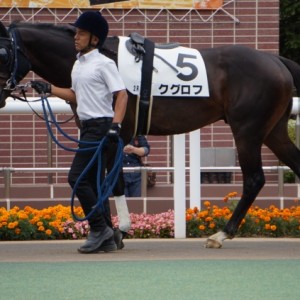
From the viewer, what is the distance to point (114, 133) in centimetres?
934

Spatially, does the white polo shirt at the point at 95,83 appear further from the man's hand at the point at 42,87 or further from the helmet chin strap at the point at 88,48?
the man's hand at the point at 42,87

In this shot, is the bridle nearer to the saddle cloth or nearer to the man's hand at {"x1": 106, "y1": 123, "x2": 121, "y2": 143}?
the saddle cloth

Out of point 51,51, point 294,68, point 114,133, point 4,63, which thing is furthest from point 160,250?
point 294,68

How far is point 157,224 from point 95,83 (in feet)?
6.74

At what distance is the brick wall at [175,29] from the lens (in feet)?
54.7

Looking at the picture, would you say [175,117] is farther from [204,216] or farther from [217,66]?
[204,216]

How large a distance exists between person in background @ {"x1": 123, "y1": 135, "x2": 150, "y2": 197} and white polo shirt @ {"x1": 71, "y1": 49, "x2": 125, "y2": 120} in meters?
4.11

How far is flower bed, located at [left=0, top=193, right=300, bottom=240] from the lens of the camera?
10891 mm

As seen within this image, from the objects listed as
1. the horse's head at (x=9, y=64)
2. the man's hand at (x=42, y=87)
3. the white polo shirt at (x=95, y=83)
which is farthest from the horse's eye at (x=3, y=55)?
the white polo shirt at (x=95, y=83)

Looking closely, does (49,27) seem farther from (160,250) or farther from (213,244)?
(213,244)

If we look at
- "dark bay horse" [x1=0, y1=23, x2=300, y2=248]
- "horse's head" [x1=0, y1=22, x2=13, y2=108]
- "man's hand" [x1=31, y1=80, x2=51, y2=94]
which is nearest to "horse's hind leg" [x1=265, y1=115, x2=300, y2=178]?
"dark bay horse" [x1=0, y1=23, x2=300, y2=248]

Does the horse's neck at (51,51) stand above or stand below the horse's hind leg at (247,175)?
above

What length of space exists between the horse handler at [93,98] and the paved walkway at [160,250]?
0.70 ft

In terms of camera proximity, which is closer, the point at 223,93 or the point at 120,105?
the point at 120,105
